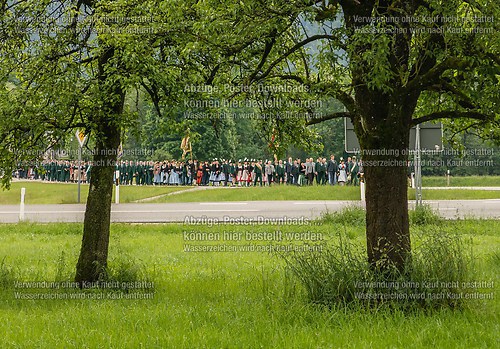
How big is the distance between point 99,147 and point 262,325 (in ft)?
14.9

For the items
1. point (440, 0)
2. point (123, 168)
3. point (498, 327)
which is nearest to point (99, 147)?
point (440, 0)

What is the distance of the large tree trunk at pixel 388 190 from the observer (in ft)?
25.3

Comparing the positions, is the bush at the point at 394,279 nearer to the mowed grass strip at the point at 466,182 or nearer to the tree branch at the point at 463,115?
the tree branch at the point at 463,115

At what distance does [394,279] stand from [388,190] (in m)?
1.16

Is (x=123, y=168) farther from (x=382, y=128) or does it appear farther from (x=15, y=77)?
(x=382, y=128)

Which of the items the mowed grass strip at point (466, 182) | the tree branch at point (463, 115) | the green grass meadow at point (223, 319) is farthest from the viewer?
the mowed grass strip at point (466, 182)

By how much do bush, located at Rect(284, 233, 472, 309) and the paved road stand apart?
12.0m

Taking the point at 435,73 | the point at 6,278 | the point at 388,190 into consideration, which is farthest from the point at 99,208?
the point at 435,73

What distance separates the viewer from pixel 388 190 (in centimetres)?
773

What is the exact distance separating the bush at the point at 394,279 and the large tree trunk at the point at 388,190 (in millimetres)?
250

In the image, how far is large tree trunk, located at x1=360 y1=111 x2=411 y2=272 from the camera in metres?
7.71

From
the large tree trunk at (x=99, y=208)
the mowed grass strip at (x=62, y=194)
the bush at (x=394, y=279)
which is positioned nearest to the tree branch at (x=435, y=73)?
the bush at (x=394, y=279)

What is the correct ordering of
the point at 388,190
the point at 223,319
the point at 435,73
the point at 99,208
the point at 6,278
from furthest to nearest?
the point at 6,278 < the point at 99,208 < the point at 388,190 < the point at 435,73 < the point at 223,319

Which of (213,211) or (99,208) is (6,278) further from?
(213,211)
